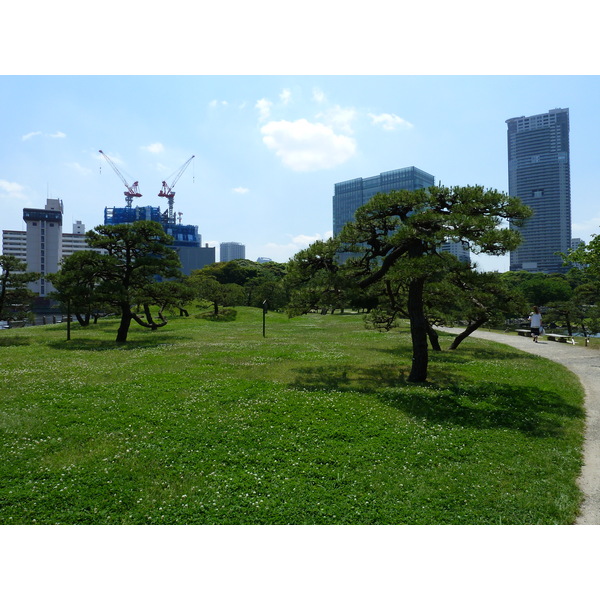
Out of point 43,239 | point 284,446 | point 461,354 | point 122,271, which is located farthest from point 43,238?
point 284,446

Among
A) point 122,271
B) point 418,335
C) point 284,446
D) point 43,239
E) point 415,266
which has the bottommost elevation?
point 284,446

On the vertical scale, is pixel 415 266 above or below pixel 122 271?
below

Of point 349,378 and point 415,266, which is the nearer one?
point 415,266

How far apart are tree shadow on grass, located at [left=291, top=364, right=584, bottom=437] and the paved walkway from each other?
728 millimetres

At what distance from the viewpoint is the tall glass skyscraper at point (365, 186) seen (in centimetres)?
15350

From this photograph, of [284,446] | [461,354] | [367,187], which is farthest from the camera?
[367,187]

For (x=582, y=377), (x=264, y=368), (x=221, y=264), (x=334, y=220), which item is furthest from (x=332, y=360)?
(x=334, y=220)

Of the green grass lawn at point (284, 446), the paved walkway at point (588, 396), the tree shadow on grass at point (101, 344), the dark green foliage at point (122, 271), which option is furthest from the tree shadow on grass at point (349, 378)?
the dark green foliage at point (122, 271)

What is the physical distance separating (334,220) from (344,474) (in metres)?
179

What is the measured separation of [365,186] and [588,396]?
171 m

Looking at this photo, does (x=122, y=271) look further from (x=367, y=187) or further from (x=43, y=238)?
(x=43, y=238)

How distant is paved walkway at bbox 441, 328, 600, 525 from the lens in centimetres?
732

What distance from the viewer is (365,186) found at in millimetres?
175125

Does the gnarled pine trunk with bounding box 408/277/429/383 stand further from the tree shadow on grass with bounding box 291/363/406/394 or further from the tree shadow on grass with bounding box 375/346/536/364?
the tree shadow on grass with bounding box 375/346/536/364
